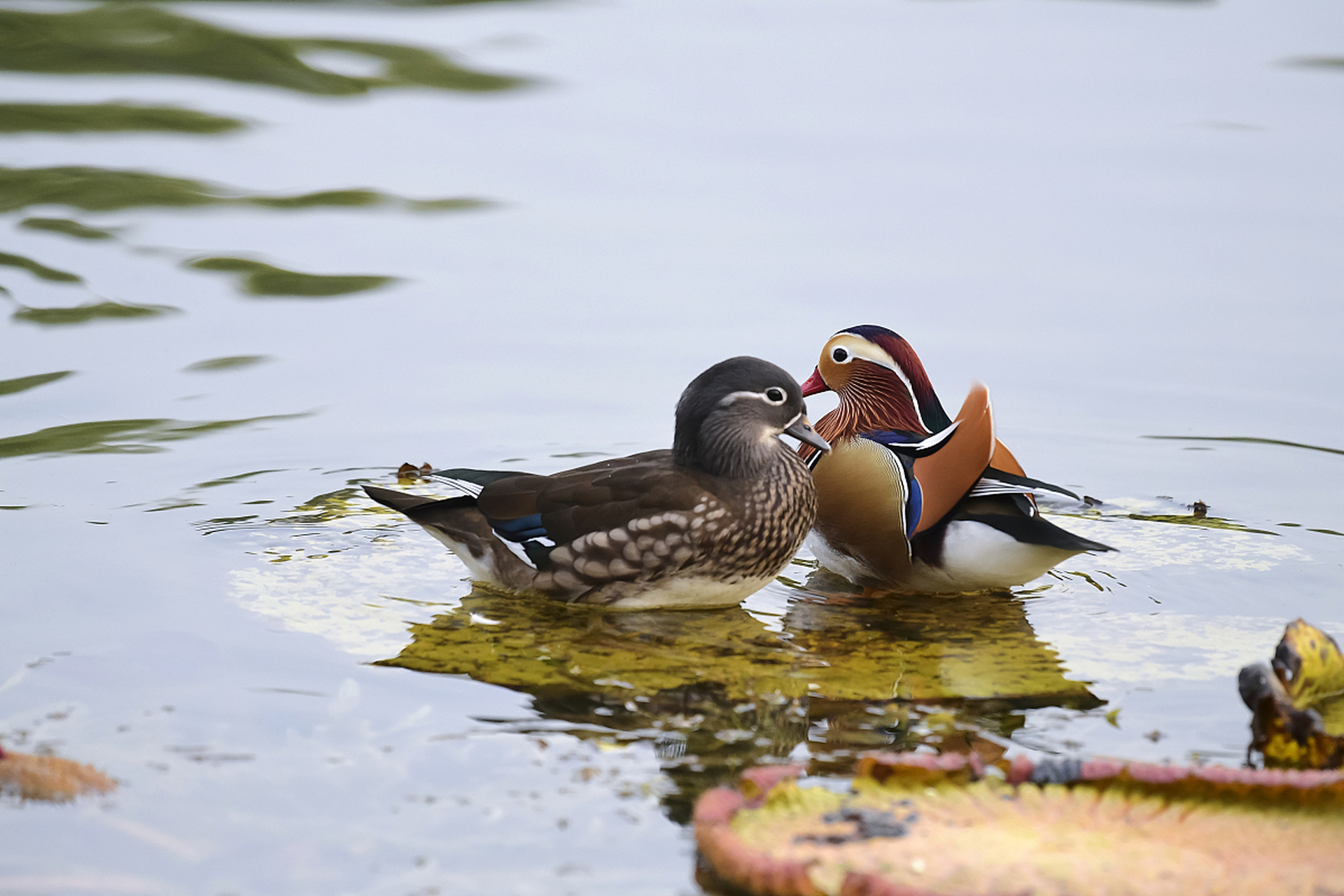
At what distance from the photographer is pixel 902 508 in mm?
5152

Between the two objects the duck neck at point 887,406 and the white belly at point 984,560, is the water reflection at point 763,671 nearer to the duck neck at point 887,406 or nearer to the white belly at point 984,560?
the white belly at point 984,560

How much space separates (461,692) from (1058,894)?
6.24ft

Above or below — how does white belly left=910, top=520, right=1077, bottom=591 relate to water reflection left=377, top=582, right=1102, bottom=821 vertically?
above

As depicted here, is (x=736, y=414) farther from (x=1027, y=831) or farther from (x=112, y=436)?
(x=112, y=436)

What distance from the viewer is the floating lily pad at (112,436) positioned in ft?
21.8

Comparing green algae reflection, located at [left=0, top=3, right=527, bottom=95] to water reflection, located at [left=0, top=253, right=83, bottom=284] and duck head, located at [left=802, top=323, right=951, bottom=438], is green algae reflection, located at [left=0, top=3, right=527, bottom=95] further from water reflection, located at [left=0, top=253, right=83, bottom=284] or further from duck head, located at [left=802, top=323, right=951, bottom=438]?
duck head, located at [left=802, top=323, right=951, bottom=438]

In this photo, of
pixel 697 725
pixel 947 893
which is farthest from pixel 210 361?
pixel 947 893

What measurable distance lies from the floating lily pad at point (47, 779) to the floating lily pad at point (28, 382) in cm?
410

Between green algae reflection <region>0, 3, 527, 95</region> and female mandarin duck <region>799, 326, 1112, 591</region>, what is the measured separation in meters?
7.30

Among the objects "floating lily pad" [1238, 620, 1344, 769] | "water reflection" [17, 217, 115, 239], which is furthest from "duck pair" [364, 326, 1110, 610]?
"water reflection" [17, 217, 115, 239]

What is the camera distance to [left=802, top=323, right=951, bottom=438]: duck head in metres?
5.80

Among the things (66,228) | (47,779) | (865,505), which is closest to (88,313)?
(66,228)

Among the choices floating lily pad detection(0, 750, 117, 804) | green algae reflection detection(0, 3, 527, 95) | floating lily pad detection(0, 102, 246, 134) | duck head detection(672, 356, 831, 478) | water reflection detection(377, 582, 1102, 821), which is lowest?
floating lily pad detection(0, 750, 117, 804)

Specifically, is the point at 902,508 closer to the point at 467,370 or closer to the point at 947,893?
the point at 947,893
